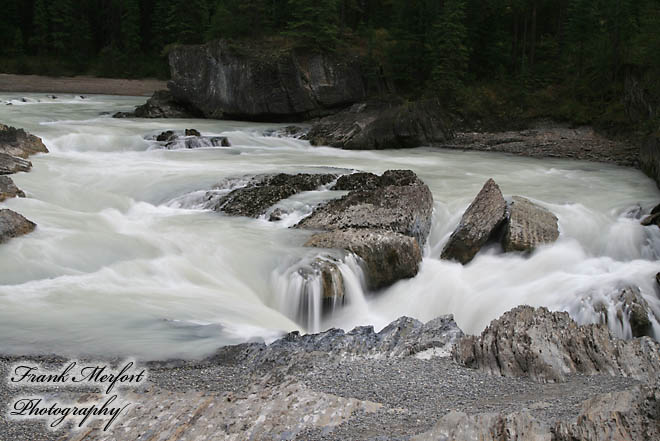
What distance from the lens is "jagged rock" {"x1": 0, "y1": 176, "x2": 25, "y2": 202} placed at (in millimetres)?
11977

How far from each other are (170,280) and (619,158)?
1693cm

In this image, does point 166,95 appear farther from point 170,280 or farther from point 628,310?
point 628,310

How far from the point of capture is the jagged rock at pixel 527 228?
1109 centimetres

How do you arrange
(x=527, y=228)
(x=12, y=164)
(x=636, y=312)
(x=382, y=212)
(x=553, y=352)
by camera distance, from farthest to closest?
(x=12, y=164)
(x=527, y=228)
(x=382, y=212)
(x=636, y=312)
(x=553, y=352)

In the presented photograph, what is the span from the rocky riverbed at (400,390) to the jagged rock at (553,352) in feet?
0.05

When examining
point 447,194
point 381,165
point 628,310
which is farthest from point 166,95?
point 628,310

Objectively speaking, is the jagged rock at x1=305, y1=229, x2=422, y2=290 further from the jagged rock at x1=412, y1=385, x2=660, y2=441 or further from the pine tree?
the pine tree

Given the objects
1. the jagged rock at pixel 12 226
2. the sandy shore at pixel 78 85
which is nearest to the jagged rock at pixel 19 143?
the jagged rock at pixel 12 226

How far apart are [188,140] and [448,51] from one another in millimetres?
13716

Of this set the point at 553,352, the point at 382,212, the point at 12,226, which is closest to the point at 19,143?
the point at 12,226

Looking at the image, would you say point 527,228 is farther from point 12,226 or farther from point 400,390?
point 12,226

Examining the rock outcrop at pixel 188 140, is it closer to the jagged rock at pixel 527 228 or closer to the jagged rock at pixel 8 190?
the jagged rock at pixel 8 190

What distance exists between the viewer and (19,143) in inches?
663

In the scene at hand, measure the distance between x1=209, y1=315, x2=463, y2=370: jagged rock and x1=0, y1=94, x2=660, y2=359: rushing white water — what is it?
0.43 metres
